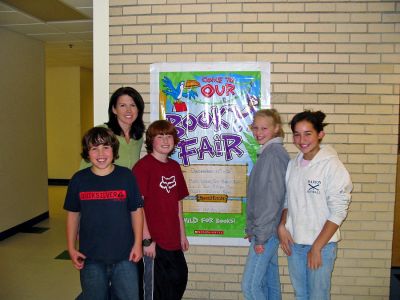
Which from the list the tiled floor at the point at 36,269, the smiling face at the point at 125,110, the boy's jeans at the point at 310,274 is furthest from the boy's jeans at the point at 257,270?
the tiled floor at the point at 36,269

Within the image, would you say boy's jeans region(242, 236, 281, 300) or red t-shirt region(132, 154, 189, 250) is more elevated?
red t-shirt region(132, 154, 189, 250)

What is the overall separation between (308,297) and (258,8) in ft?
7.10

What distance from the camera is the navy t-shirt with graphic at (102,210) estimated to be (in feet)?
6.54

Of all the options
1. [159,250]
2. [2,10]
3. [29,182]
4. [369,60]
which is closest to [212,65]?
[369,60]

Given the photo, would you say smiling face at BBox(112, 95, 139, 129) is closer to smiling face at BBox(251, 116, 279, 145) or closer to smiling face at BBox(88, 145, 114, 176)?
smiling face at BBox(88, 145, 114, 176)

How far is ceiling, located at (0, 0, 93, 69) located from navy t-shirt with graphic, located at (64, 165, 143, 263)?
2783 mm

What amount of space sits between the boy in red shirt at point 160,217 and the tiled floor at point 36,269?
1.56 metres

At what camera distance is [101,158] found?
203 cm

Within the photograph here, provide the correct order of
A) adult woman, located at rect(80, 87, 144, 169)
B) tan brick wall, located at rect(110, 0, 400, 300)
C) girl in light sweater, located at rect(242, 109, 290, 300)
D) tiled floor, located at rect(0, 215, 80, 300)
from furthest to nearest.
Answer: tiled floor, located at rect(0, 215, 80, 300), tan brick wall, located at rect(110, 0, 400, 300), adult woman, located at rect(80, 87, 144, 169), girl in light sweater, located at rect(242, 109, 290, 300)

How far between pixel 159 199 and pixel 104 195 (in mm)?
356

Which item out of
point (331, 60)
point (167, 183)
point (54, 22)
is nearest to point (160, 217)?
point (167, 183)

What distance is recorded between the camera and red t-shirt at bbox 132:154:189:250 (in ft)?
7.20

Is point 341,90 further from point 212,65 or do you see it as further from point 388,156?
point 212,65

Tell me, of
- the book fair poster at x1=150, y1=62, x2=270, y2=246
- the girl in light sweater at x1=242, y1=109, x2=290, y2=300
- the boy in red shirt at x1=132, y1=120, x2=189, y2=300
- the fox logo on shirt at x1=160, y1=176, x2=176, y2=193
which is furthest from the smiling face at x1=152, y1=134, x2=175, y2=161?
the book fair poster at x1=150, y1=62, x2=270, y2=246
